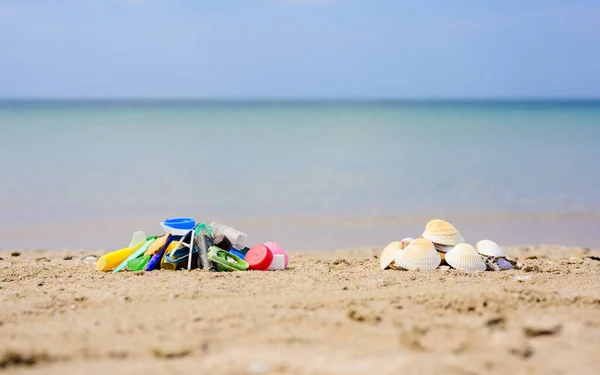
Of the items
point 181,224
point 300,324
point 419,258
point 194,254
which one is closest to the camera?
point 300,324

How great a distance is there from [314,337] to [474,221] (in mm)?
Result: 8095

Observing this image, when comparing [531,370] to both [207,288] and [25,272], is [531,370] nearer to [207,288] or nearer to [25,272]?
[207,288]

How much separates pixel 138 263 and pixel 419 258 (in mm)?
2468

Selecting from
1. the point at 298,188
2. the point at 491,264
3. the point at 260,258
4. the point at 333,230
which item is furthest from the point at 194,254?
the point at 298,188

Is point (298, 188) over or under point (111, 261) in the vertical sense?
over

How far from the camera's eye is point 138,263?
584 centimetres

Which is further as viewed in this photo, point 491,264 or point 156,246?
point 156,246

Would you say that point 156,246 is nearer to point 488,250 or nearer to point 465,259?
point 465,259

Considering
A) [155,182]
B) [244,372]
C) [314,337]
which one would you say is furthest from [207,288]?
[155,182]

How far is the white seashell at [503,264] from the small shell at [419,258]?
0.56 m

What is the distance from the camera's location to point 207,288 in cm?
471

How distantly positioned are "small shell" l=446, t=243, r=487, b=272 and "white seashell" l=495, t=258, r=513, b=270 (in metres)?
0.20

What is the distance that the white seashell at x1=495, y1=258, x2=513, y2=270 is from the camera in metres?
5.87

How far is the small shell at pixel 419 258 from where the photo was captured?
18.6 ft
